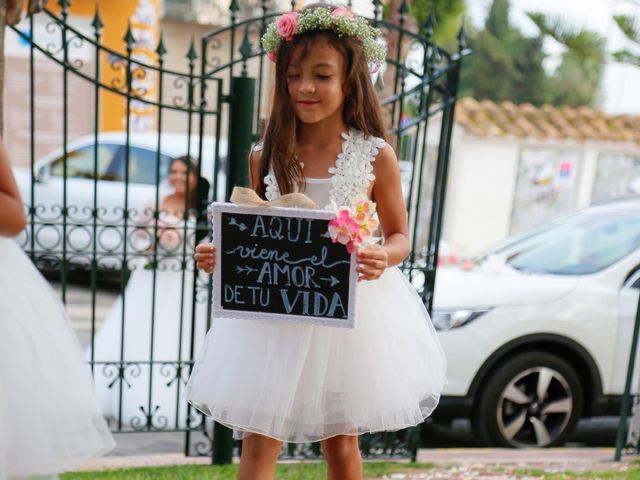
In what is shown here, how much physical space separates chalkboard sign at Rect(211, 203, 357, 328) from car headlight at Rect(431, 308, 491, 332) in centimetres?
242

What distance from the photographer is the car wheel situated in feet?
14.8

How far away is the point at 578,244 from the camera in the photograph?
516 cm

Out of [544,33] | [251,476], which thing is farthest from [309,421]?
[544,33]

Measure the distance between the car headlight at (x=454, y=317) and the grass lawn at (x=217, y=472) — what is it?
0.91 meters

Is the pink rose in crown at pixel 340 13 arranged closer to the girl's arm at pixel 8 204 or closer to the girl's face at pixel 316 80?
the girl's face at pixel 316 80

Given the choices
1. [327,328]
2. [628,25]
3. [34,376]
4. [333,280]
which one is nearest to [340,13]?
[333,280]

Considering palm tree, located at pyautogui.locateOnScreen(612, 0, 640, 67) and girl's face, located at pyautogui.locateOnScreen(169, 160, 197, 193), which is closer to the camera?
girl's face, located at pyautogui.locateOnScreen(169, 160, 197, 193)

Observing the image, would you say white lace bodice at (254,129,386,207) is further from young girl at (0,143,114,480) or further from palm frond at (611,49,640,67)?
palm frond at (611,49,640,67)

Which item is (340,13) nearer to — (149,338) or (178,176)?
(178,176)

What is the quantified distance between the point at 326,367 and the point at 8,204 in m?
1.07

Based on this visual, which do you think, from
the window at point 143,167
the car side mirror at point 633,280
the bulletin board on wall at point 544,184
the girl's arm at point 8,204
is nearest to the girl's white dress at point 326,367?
the girl's arm at point 8,204

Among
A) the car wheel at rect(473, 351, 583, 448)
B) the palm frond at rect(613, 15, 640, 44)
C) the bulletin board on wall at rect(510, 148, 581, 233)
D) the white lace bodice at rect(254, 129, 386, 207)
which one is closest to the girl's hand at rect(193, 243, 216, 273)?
the white lace bodice at rect(254, 129, 386, 207)

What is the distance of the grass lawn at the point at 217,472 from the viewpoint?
11.6ft

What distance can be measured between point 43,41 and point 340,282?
10.3 metres
